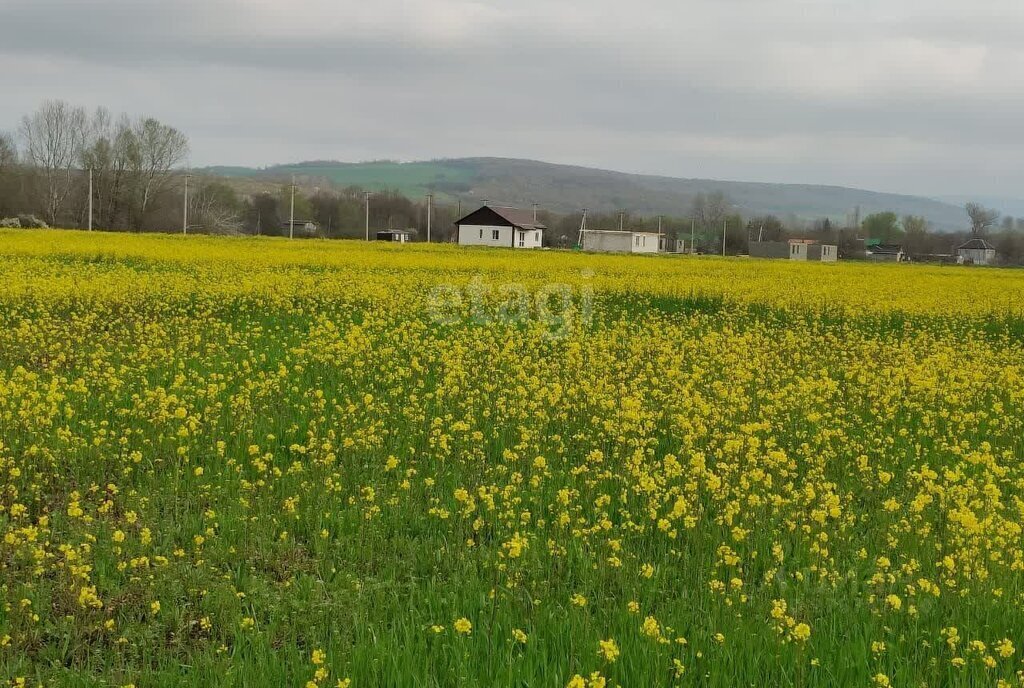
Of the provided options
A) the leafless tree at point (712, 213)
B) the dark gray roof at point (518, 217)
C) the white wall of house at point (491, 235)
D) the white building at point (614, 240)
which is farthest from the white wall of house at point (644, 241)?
the leafless tree at point (712, 213)

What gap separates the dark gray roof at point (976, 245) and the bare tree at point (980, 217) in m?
16.1

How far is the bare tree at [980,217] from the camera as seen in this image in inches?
5320

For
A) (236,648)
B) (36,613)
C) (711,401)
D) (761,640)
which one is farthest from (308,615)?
(711,401)

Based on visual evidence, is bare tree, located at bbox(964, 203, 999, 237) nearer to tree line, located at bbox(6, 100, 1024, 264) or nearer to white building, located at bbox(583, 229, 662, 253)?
tree line, located at bbox(6, 100, 1024, 264)

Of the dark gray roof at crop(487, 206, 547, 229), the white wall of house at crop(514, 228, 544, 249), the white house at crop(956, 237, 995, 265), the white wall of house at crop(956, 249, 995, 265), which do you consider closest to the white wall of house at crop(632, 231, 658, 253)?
the white wall of house at crop(514, 228, 544, 249)

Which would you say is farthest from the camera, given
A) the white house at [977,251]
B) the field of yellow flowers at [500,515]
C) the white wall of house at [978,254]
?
the white house at [977,251]

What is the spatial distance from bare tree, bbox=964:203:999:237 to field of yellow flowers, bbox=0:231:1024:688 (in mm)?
137811

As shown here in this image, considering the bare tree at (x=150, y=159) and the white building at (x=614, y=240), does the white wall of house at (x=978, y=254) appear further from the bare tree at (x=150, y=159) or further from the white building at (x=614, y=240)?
the bare tree at (x=150, y=159)

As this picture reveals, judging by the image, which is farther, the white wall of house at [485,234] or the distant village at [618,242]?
the distant village at [618,242]

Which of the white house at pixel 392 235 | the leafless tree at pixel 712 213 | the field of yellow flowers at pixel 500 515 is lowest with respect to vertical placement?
the field of yellow flowers at pixel 500 515

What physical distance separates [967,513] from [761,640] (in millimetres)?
1915

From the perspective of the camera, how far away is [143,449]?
7684mm

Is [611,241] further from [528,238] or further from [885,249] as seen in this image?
[885,249]

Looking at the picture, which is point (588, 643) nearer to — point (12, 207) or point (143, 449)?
point (143, 449)
